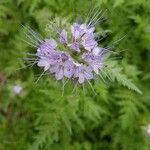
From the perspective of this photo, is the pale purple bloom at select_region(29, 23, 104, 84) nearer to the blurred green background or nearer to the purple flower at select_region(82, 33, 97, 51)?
the purple flower at select_region(82, 33, 97, 51)

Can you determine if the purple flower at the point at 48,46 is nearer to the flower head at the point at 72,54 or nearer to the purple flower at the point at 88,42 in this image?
the flower head at the point at 72,54

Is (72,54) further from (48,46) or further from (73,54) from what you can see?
(48,46)

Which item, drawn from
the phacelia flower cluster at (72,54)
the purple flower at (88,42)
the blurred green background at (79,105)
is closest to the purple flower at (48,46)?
the phacelia flower cluster at (72,54)

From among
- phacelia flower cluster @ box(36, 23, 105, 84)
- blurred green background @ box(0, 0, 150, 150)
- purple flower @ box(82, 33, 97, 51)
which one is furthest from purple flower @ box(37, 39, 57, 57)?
blurred green background @ box(0, 0, 150, 150)

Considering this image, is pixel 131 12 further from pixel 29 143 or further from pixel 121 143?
pixel 29 143

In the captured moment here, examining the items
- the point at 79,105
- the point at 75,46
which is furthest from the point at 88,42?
the point at 79,105

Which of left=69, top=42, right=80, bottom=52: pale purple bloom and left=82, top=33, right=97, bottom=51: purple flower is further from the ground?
left=82, top=33, right=97, bottom=51: purple flower
